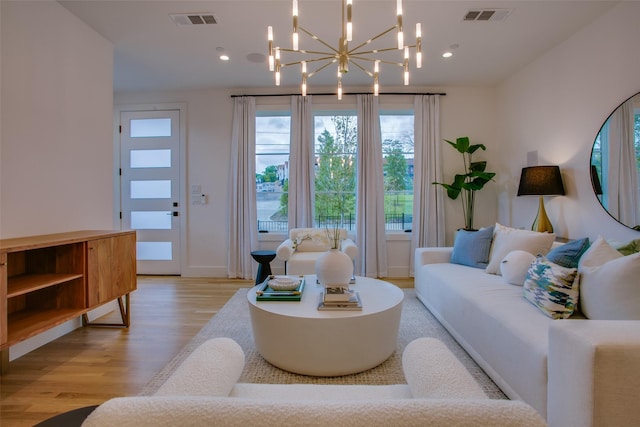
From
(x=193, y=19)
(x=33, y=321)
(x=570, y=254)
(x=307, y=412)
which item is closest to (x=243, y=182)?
(x=193, y=19)

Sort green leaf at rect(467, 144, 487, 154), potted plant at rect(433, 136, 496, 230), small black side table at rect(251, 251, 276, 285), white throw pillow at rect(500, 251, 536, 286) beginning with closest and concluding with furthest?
white throw pillow at rect(500, 251, 536, 286)
small black side table at rect(251, 251, 276, 285)
potted plant at rect(433, 136, 496, 230)
green leaf at rect(467, 144, 487, 154)

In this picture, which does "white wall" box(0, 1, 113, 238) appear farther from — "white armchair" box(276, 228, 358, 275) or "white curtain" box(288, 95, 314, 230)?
"white curtain" box(288, 95, 314, 230)

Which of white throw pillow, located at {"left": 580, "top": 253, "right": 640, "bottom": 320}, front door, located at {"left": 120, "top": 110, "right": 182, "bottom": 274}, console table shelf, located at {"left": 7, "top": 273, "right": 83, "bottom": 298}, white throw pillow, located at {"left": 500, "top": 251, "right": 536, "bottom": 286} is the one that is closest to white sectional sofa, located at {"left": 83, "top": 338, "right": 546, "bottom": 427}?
white throw pillow, located at {"left": 580, "top": 253, "right": 640, "bottom": 320}

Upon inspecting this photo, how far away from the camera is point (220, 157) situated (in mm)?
4633

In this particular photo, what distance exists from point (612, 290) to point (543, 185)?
188cm

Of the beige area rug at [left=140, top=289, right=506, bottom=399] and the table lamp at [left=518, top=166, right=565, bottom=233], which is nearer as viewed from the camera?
the beige area rug at [left=140, top=289, right=506, bottom=399]

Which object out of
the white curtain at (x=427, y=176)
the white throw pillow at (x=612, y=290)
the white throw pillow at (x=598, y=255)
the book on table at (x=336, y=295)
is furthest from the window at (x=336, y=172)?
the white throw pillow at (x=612, y=290)

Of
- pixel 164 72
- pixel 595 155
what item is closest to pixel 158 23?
pixel 164 72

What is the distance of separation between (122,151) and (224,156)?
5.16ft

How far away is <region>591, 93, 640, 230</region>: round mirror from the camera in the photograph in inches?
94.2

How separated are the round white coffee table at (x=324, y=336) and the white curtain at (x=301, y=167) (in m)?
2.45

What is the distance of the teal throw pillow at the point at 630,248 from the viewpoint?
188cm

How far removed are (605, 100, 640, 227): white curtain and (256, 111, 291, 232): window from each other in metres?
3.63

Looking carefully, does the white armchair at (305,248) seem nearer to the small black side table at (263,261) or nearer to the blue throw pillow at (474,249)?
the small black side table at (263,261)
